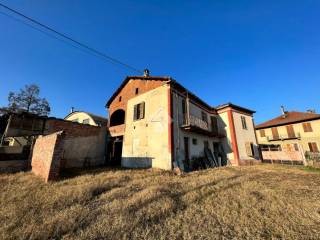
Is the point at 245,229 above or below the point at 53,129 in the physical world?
below

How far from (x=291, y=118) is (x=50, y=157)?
3186 cm

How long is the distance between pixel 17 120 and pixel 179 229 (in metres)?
12.8

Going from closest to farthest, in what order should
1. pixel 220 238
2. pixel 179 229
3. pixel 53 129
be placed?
pixel 220 238
pixel 179 229
pixel 53 129

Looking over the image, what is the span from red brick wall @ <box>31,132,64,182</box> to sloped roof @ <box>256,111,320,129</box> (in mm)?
30261

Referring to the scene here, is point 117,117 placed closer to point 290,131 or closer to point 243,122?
point 243,122

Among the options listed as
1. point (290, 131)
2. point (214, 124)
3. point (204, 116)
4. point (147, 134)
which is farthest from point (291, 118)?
point (147, 134)

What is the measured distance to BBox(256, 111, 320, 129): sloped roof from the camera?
21.8m

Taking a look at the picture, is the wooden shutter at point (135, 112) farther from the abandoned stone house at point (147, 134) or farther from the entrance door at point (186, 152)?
the entrance door at point (186, 152)

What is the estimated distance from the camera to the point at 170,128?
10.7 meters

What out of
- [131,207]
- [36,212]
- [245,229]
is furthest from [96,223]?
[245,229]

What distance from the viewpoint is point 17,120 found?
33.8 feet

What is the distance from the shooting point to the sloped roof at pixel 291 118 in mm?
21788

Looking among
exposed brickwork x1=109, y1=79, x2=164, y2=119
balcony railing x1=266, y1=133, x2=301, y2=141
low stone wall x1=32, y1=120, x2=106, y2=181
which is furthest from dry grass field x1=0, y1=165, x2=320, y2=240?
balcony railing x1=266, y1=133, x2=301, y2=141

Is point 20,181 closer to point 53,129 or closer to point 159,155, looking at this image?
point 53,129
